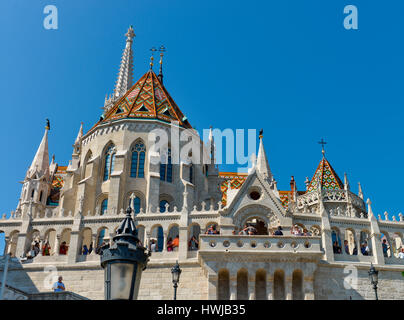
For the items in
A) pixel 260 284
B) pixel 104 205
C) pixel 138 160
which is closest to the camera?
pixel 260 284

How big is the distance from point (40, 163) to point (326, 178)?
72.2 feet

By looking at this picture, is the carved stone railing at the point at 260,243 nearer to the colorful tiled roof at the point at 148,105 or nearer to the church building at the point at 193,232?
the church building at the point at 193,232

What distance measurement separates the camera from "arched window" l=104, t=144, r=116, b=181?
36.3 meters

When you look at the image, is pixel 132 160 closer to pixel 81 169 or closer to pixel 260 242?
pixel 81 169

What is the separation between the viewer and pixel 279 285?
2444 cm

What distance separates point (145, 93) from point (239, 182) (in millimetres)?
11004

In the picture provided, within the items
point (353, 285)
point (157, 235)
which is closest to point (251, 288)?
point (353, 285)

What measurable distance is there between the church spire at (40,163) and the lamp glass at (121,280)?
33.9m

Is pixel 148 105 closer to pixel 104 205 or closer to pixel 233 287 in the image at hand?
pixel 104 205

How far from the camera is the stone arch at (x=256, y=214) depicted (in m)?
27.4

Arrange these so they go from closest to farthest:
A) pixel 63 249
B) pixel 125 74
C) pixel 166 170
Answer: pixel 63 249, pixel 166 170, pixel 125 74

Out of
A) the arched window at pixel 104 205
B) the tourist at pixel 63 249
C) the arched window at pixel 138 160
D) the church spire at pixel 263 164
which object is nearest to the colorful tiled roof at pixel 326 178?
the church spire at pixel 263 164
